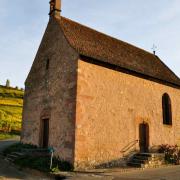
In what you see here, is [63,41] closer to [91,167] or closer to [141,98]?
[141,98]

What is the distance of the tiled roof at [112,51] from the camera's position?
15836 mm

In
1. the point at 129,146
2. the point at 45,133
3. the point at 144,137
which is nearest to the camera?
the point at 129,146

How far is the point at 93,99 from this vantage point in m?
14.6

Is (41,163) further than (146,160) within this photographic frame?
No

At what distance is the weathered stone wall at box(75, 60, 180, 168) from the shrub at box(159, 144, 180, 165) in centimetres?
56

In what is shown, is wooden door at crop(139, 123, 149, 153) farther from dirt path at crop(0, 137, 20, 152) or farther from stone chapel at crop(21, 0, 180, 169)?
dirt path at crop(0, 137, 20, 152)

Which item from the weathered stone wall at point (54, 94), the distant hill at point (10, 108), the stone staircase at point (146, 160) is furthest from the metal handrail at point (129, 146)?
the distant hill at point (10, 108)

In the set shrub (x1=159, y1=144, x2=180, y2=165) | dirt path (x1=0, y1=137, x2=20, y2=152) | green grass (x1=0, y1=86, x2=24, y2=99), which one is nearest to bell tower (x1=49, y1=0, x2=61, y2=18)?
dirt path (x1=0, y1=137, x2=20, y2=152)

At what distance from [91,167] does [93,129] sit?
6.68 ft

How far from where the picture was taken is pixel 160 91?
1912 cm

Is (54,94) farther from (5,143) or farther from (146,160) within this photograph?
(5,143)

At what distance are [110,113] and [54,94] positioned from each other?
3770 mm

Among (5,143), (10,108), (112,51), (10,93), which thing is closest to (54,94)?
(112,51)

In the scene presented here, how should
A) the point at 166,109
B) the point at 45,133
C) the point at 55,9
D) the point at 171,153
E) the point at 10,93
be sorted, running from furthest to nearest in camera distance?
the point at 10,93, the point at 166,109, the point at 55,9, the point at 171,153, the point at 45,133
